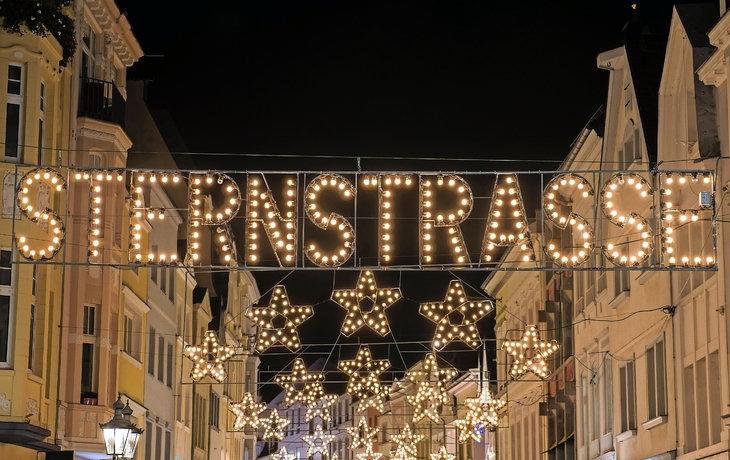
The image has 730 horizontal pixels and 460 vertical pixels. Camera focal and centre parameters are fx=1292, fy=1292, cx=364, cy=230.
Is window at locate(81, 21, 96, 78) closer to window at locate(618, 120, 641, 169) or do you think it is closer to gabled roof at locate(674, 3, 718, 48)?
window at locate(618, 120, 641, 169)

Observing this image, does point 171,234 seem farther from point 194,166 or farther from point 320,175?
point 320,175

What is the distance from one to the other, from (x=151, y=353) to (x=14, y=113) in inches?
744

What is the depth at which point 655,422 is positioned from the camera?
27.1 m

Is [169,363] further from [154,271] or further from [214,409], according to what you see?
[214,409]

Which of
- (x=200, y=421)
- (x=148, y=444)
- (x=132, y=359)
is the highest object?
(x=200, y=421)

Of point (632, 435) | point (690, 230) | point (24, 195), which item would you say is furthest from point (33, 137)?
point (632, 435)

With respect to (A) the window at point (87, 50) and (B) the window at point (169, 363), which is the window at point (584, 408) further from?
(B) the window at point (169, 363)

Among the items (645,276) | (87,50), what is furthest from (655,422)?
(87,50)

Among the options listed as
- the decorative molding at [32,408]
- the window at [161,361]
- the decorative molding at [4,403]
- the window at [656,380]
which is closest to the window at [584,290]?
the window at [656,380]

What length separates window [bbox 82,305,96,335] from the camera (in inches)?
1297

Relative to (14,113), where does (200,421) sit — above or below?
below

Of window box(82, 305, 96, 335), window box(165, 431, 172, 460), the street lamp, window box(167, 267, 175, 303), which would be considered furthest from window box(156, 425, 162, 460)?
the street lamp

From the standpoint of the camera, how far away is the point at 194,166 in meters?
62.0

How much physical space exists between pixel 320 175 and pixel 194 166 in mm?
42984
